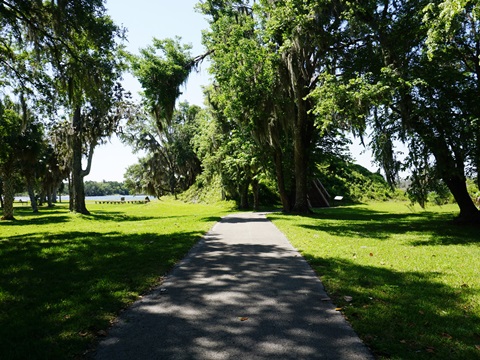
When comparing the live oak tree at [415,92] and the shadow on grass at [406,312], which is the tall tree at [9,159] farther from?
the shadow on grass at [406,312]

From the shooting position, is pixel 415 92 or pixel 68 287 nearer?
pixel 68 287

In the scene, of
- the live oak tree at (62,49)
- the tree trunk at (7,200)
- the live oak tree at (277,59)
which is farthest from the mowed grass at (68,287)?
the tree trunk at (7,200)

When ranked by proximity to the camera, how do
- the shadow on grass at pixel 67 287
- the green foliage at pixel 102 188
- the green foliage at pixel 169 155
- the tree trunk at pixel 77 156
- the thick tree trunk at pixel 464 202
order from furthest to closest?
the green foliage at pixel 102 188
the green foliage at pixel 169 155
the tree trunk at pixel 77 156
the thick tree trunk at pixel 464 202
the shadow on grass at pixel 67 287

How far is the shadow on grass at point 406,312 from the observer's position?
3295mm

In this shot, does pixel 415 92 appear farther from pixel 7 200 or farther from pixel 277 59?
pixel 7 200

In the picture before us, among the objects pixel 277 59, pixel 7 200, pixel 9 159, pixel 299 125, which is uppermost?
pixel 277 59

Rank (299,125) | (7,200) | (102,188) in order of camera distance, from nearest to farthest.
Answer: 1. (299,125)
2. (7,200)
3. (102,188)

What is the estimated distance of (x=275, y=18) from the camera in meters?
15.5

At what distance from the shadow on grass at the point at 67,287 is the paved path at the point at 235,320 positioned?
0.39 metres

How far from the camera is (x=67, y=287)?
548cm

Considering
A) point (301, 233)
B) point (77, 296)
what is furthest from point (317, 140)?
point (77, 296)

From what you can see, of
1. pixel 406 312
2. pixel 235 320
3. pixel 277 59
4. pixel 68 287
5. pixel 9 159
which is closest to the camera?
pixel 235 320

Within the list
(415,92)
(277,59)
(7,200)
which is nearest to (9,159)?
(7,200)

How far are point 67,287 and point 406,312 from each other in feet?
Result: 17.0
